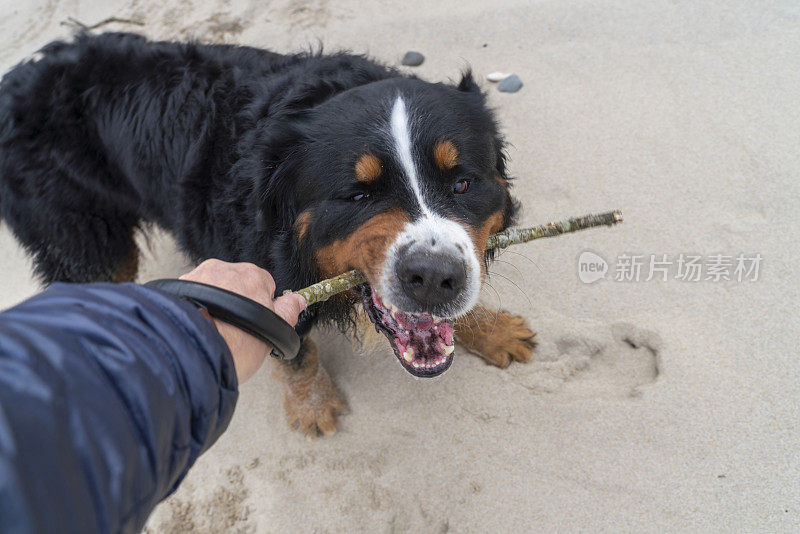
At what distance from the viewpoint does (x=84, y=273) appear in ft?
9.61

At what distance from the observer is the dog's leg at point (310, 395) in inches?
106

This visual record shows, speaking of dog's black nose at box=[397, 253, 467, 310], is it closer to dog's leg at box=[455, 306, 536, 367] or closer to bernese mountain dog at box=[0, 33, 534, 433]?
bernese mountain dog at box=[0, 33, 534, 433]

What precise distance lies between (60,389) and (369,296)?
1.43 metres

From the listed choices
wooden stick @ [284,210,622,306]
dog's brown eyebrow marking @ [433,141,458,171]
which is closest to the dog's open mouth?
wooden stick @ [284,210,622,306]

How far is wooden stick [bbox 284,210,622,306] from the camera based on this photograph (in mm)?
1828

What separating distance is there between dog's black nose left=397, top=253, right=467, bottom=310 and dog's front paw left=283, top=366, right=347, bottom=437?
3.96 ft

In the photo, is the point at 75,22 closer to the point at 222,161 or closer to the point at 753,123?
the point at 222,161

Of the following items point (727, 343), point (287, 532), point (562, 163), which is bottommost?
point (287, 532)

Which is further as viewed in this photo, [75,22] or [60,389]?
[75,22]

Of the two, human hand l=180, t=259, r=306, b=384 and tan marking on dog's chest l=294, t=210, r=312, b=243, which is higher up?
human hand l=180, t=259, r=306, b=384

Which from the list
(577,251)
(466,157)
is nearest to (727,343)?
(577,251)

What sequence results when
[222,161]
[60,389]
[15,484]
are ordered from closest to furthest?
[15,484]
[60,389]
[222,161]

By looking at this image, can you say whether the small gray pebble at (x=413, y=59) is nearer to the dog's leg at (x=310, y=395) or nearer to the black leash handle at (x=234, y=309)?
the dog's leg at (x=310, y=395)

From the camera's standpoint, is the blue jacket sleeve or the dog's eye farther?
the dog's eye
